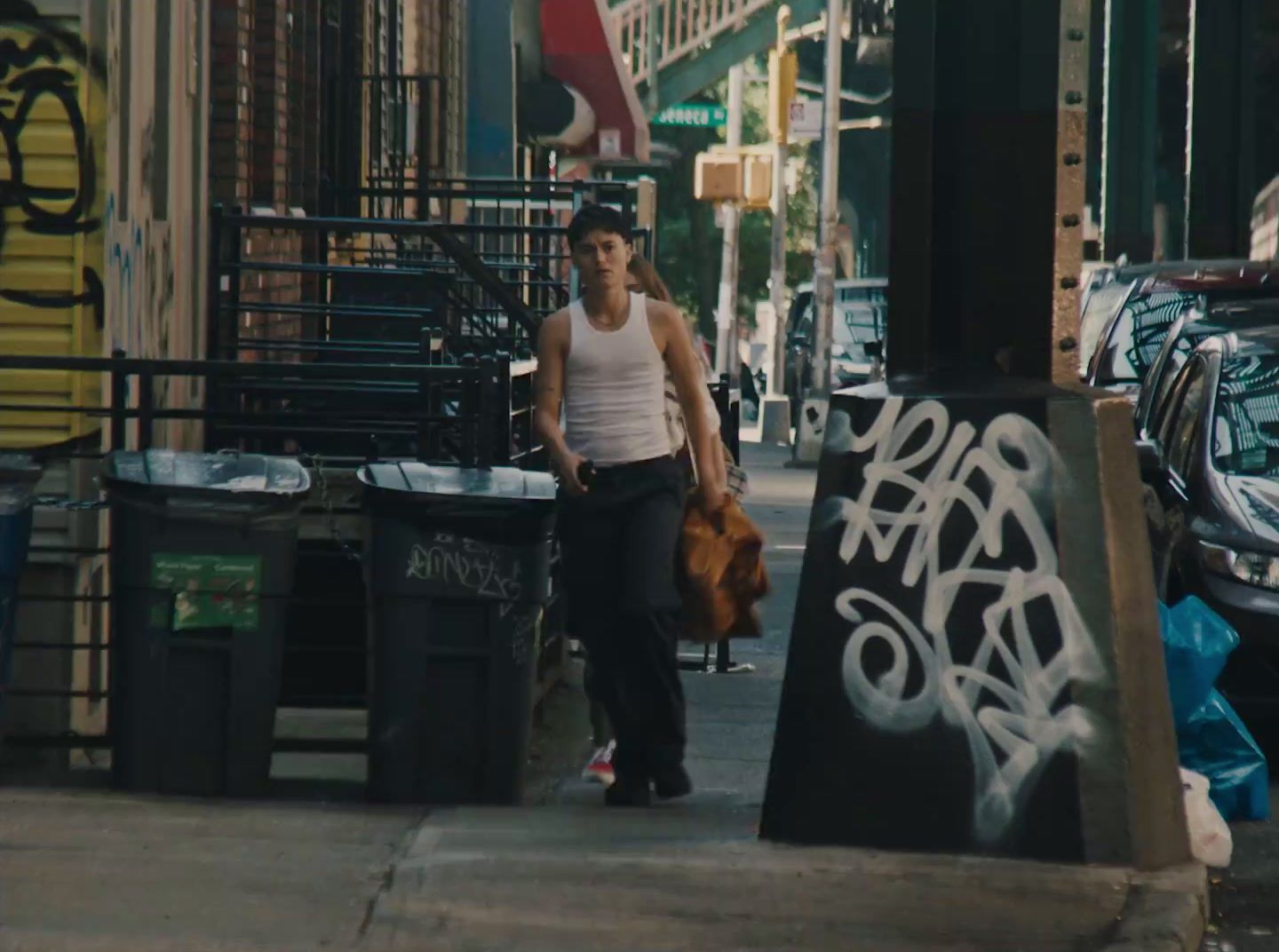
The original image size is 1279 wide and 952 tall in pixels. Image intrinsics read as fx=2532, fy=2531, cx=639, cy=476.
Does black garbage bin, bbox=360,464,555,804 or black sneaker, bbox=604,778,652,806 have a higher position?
black garbage bin, bbox=360,464,555,804

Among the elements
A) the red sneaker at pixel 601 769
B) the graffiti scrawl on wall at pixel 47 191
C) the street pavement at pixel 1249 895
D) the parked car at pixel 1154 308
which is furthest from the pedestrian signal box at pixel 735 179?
the street pavement at pixel 1249 895

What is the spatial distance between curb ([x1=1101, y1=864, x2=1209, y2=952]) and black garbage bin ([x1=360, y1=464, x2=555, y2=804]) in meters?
1.99

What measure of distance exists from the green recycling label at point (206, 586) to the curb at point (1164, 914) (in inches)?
104

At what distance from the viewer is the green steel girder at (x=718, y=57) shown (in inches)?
1455

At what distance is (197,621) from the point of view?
7266mm

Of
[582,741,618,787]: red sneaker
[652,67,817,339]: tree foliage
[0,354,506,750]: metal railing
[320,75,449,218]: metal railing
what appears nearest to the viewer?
[0,354,506,750]: metal railing

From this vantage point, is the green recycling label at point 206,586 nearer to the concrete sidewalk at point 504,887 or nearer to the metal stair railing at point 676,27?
the concrete sidewalk at point 504,887

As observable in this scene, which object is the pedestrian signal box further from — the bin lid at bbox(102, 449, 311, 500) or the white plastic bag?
the white plastic bag

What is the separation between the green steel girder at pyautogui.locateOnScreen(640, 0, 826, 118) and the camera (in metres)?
37.0

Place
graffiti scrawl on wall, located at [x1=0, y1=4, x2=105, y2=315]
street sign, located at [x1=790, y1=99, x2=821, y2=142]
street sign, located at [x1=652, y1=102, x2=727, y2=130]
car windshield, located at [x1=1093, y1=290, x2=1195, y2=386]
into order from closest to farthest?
graffiti scrawl on wall, located at [x1=0, y1=4, x2=105, y2=315]
car windshield, located at [x1=1093, y1=290, x2=1195, y2=386]
street sign, located at [x1=790, y1=99, x2=821, y2=142]
street sign, located at [x1=652, y1=102, x2=727, y2=130]

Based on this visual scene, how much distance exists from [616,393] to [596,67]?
57.6 ft

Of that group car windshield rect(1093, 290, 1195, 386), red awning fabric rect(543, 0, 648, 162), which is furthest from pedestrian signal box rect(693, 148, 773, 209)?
car windshield rect(1093, 290, 1195, 386)

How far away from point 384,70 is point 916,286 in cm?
1162

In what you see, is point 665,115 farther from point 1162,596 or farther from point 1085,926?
point 1085,926
